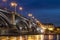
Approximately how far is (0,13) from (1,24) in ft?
16.9

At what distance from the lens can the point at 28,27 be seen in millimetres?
136375

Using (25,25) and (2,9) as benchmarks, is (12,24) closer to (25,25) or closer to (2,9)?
(2,9)

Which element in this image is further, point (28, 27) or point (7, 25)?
point (28, 27)

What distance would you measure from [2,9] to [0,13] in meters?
2.40

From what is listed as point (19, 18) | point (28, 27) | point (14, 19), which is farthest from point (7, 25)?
point (28, 27)

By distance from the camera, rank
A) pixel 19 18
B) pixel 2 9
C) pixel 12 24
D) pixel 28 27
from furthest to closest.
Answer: pixel 28 27 → pixel 19 18 → pixel 12 24 → pixel 2 9

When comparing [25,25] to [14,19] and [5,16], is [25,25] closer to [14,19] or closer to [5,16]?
[14,19]

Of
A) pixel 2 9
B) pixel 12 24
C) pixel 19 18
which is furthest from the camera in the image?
pixel 19 18

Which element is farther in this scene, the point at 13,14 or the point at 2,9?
the point at 13,14

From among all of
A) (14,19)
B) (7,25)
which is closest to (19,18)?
(14,19)

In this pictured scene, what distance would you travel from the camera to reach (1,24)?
339ft

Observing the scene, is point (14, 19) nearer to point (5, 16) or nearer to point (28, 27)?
point (5, 16)

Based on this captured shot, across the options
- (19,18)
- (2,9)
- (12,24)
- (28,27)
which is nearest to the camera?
Answer: (2,9)

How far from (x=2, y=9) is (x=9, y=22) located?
1048 cm
